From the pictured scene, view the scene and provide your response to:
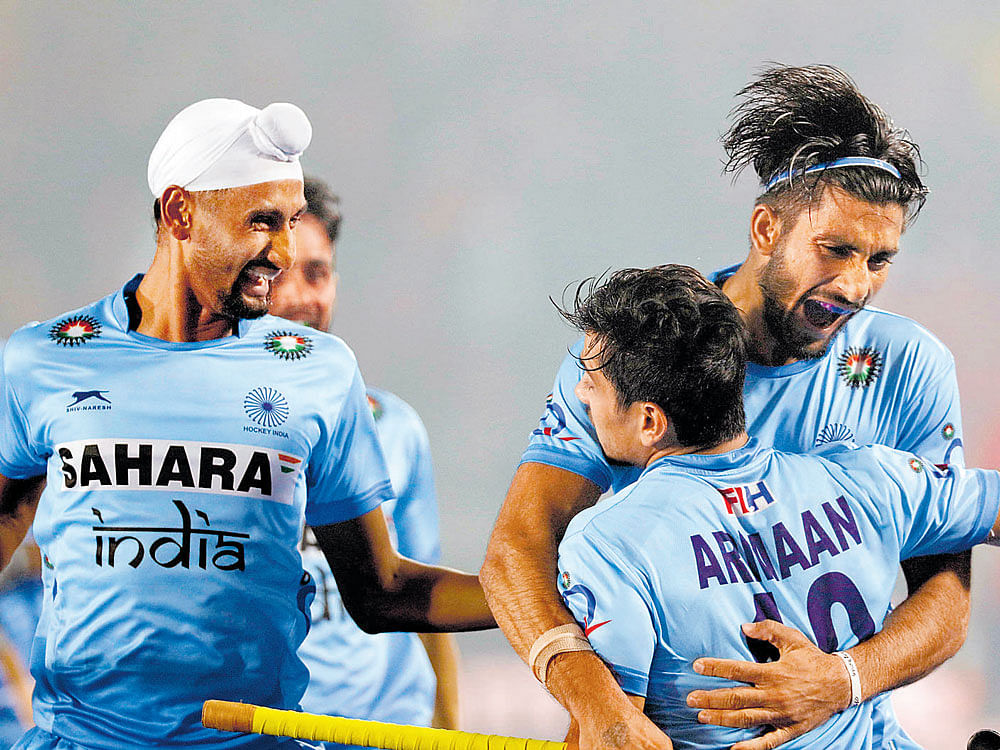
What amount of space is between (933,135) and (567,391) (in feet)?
2.84

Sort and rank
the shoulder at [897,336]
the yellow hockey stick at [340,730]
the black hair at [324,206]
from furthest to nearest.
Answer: the black hair at [324,206] → the shoulder at [897,336] → the yellow hockey stick at [340,730]

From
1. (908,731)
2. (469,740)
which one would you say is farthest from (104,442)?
(908,731)

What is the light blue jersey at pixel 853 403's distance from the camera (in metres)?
1.90

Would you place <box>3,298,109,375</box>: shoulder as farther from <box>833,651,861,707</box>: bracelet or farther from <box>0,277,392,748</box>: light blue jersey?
<box>833,651,861,707</box>: bracelet

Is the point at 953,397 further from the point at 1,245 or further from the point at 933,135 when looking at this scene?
the point at 1,245

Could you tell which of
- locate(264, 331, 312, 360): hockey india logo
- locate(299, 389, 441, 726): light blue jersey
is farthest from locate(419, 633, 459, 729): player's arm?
locate(264, 331, 312, 360): hockey india logo

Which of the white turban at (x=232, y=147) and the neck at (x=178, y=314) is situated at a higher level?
the white turban at (x=232, y=147)

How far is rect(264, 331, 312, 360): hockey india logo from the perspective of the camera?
2.10 metres

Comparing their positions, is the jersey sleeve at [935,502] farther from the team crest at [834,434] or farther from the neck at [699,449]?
the neck at [699,449]

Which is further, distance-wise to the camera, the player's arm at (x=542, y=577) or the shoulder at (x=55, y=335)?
the shoulder at (x=55, y=335)

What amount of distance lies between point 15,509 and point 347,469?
716 mm

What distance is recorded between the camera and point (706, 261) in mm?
2002

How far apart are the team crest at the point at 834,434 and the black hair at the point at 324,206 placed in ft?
3.46

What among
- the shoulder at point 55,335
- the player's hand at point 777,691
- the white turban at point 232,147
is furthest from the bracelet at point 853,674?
the shoulder at point 55,335
